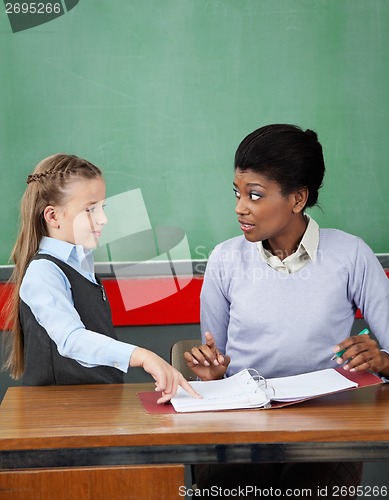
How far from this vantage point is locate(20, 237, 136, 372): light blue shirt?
1.80 metres

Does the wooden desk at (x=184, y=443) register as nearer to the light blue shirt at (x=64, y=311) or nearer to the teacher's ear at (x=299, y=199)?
the light blue shirt at (x=64, y=311)

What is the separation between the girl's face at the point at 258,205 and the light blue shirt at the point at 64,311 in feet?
1.44

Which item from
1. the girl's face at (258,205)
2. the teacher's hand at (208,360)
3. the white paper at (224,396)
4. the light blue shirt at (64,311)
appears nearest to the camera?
the white paper at (224,396)

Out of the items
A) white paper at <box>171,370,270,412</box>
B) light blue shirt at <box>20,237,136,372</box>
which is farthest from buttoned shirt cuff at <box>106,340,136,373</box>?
white paper at <box>171,370,270,412</box>

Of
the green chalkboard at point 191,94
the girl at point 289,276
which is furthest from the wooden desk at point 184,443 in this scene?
the green chalkboard at point 191,94

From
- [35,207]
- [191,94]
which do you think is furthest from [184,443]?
[191,94]

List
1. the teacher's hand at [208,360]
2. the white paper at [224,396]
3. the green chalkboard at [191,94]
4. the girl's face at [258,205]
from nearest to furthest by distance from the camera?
the white paper at [224,396] → the teacher's hand at [208,360] → the girl's face at [258,205] → the green chalkboard at [191,94]

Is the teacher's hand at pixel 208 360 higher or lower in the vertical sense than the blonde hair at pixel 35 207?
lower

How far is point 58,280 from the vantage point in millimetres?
2018

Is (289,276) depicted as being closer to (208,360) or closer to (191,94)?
(208,360)

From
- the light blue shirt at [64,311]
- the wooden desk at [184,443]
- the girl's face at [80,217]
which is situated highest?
the girl's face at [80,217]

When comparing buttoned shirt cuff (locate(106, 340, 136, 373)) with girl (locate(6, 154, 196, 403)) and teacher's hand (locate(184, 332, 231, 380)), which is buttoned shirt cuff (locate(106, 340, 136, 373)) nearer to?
girl (locate(6, 154, 196, 403))

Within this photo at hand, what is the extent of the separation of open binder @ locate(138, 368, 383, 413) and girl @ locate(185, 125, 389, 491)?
0.60 feet

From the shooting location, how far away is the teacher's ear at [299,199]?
2107 millimetres
